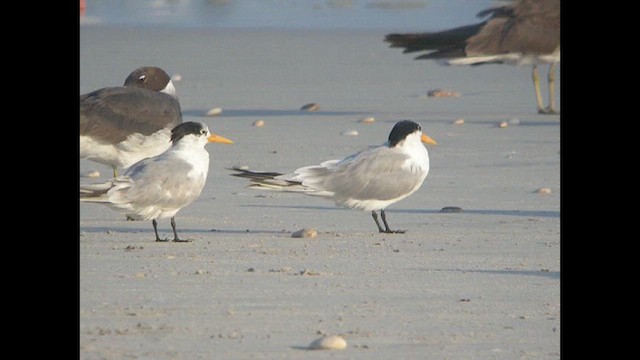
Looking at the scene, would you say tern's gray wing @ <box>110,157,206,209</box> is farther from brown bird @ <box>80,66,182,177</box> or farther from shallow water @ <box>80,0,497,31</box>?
shallow water @ <box>80,0,497,31</box>

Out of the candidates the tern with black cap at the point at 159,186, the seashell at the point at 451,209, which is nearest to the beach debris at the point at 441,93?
the seashell at the point at 451,209

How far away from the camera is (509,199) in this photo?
8.26m

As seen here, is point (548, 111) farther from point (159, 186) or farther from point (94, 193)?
point (94, 193)

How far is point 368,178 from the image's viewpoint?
759 cm

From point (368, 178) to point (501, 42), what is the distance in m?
5.73

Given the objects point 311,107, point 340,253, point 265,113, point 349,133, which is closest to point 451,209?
point 340,253

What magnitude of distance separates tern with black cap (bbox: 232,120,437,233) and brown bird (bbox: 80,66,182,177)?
1.42 m

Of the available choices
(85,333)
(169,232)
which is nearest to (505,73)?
(169,232)

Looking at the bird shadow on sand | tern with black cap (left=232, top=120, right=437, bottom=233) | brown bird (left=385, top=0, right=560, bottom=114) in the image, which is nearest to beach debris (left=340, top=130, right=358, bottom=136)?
the bird shadow on sand

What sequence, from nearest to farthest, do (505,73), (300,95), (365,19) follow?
(300,95), (505,73), (365,19)
